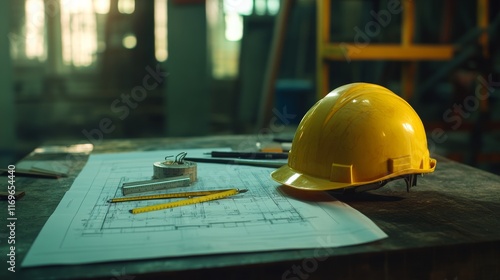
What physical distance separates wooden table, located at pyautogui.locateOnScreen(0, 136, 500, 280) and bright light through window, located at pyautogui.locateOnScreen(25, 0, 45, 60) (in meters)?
7.90

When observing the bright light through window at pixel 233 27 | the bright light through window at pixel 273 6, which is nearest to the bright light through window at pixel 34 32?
the bright light through window at pixel 233 27

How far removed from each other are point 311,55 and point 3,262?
6974 millimetres

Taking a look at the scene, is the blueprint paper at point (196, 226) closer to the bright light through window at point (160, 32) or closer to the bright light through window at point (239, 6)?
the bright light through window at point (239, 6)

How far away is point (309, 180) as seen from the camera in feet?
5.26

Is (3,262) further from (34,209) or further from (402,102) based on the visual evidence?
(402,102)

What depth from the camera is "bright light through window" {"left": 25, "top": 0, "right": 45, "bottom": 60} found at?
8.88 meters

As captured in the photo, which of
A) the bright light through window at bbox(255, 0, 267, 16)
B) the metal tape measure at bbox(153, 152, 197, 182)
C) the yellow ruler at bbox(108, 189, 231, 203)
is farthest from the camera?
the bright light through window at bbox(255, 0, 267, 16)

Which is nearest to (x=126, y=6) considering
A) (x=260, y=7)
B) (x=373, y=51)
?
(x=260, y=7)

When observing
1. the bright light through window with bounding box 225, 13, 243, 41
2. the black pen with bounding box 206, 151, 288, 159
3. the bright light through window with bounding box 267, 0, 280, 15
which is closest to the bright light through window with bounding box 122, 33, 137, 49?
the bright light through window with bounding box 225, 13, 243, 41

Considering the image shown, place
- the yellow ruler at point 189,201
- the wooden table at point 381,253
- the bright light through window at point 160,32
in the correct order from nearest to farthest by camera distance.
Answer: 1. the wooden table at point 381,253
2. the yellow ruler at point 189,201
3. the bright light through window at point 160,32

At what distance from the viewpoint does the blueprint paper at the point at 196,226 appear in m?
1.17

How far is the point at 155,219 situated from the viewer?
138cm

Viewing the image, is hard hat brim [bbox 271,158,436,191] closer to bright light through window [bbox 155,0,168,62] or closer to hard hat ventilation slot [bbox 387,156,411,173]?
hard hat ventilation slot [bbox 387,156,411,173]

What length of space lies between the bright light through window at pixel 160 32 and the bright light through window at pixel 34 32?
188 cm
